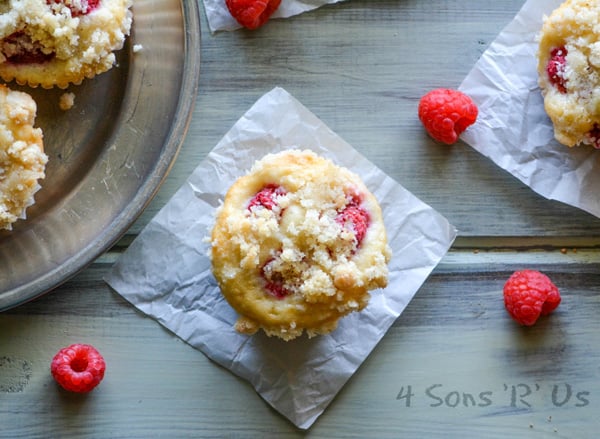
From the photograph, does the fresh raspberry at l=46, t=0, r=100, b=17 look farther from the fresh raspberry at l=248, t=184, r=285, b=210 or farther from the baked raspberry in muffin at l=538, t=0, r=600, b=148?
the baked raspberry in muffin at l=538, t=0, r=600, b=148

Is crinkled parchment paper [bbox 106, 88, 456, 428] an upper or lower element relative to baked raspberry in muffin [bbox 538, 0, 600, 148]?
lower

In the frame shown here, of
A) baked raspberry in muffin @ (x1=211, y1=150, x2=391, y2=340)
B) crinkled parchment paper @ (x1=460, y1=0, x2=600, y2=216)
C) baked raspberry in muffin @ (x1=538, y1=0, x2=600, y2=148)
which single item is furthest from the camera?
crinkled parchment paper @ (x1=460, y1=0, x2=600, y2=216)

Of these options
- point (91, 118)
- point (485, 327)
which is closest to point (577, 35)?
point (485, 327)

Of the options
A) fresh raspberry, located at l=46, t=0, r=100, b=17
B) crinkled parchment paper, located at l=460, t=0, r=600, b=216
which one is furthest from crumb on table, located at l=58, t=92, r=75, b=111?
crinkled parchment paper, located at l=460, t=0, r=600, b=216

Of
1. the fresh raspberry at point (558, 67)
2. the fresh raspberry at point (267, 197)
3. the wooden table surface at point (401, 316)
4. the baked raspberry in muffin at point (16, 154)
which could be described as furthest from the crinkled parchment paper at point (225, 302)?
the fresh raspberry at point (558, 67)

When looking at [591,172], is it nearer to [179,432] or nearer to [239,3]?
[239,3]

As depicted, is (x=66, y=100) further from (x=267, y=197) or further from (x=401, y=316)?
(x=401, y=316)

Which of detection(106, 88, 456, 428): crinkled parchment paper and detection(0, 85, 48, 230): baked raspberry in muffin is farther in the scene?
detection(106, 88, 456, 428): crinkled parchment paper
